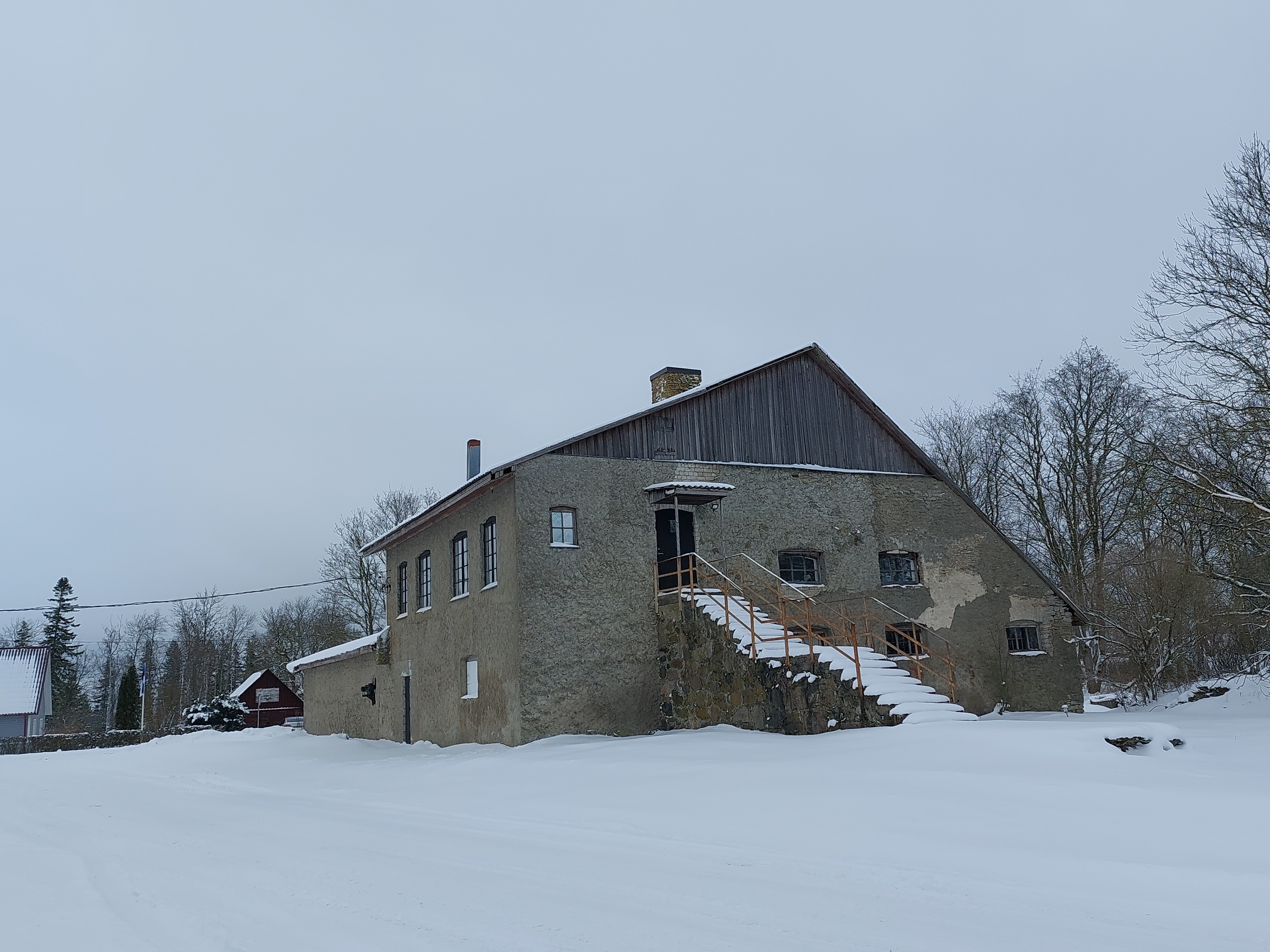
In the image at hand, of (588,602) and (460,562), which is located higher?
(460,562)

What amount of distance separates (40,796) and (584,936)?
1265 cm

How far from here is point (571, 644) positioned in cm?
1734

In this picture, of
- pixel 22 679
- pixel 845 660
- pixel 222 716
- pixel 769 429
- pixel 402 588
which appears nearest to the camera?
pixel 845 660

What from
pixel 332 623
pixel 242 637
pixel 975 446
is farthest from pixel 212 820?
pixel 242 637

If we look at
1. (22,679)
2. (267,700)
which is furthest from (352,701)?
(22,679)

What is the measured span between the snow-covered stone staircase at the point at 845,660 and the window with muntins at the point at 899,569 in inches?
138

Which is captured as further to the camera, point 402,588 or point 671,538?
point 402,588

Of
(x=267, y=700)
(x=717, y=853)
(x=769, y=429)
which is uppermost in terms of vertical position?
(x=769, y=429)

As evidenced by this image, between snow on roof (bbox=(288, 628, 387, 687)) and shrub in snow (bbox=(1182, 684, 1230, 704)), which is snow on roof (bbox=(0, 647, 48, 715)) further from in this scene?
shrub in snow (bbox=(1182, 684, 1230, 704))

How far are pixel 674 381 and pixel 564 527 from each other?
5.58 meters

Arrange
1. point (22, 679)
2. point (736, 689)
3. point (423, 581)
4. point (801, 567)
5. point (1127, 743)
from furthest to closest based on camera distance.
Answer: point (22, 679) < point (423, 581) < point (801, 567) < point (736, 689) < point (1127, 743)

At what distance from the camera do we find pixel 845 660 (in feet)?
49.4

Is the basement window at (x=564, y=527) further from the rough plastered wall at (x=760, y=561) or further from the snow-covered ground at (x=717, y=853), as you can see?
the snow-covered ground at (x=717, y=853)

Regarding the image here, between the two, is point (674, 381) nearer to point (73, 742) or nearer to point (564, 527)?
point (564, 527)
